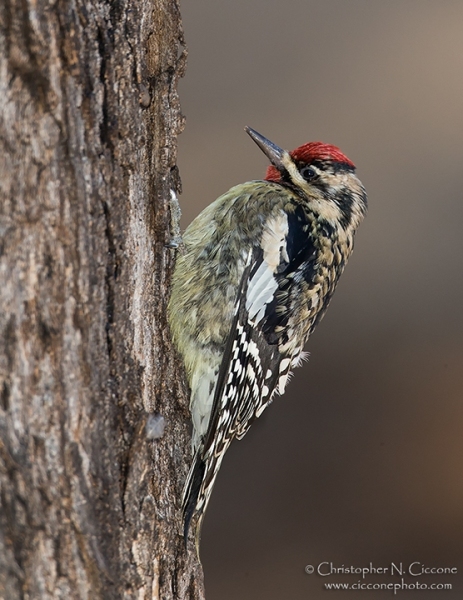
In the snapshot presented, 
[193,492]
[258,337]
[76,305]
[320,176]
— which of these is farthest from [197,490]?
[320,176]

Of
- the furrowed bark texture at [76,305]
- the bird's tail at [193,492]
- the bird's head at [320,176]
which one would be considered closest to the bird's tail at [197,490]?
the bird's tail at [193,492]

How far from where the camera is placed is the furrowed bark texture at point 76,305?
0.91m

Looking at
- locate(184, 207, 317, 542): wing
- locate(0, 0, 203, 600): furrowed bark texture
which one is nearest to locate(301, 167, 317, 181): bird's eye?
locate(184, 207, 317, 542): wing

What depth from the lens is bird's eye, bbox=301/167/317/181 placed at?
186 centimetres

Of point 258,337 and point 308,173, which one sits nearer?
point 258,337

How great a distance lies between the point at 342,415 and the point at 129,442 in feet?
4.60

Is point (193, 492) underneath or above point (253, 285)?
underneath

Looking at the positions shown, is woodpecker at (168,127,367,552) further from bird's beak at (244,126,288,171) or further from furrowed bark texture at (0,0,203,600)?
furrowed bark texture at (0,0,203,600)

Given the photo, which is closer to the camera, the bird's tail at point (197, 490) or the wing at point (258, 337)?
the bird's tail at point (197, 490)

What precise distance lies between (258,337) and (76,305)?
2.47ft

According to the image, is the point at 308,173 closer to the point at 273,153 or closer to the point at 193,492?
the point at 273,153

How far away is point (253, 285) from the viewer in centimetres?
162

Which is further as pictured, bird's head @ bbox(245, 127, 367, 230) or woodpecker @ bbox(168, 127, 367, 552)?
bird's head @ bbox(245, 127, 367, 230)

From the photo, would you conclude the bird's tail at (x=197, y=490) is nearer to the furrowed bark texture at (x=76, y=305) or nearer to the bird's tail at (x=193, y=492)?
the bird's tail at (x=193, y=492)
